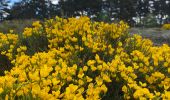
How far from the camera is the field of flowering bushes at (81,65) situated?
3.49 metres

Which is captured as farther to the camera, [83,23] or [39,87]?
[83,23]

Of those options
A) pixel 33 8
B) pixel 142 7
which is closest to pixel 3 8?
pixel 33 8

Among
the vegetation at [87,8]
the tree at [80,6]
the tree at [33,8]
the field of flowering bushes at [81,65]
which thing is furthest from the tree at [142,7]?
the field of flowering bushes at [81,65]

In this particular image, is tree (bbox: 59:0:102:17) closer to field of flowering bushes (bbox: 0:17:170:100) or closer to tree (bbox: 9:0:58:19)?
tree (bbox: 9:0:58:19)

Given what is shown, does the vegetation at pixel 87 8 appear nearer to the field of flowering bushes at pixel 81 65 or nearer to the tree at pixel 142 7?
the tree at pixel 142 7

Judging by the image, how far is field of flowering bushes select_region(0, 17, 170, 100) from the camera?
3486 mm

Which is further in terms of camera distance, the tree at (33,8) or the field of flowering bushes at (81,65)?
the tree at (33,8)

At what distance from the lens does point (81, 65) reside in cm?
476

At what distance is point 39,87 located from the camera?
3.33 meters

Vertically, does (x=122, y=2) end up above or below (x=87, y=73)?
below

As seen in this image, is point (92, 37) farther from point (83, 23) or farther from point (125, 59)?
point (125, 59)

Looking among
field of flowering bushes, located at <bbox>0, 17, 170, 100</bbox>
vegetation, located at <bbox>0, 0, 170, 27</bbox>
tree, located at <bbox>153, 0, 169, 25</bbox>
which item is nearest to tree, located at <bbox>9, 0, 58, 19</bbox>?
vegetation, located at <bbox>0, 0, 170, 27</bbox>

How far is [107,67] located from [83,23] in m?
1.85

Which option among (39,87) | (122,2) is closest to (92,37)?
(39,87)
